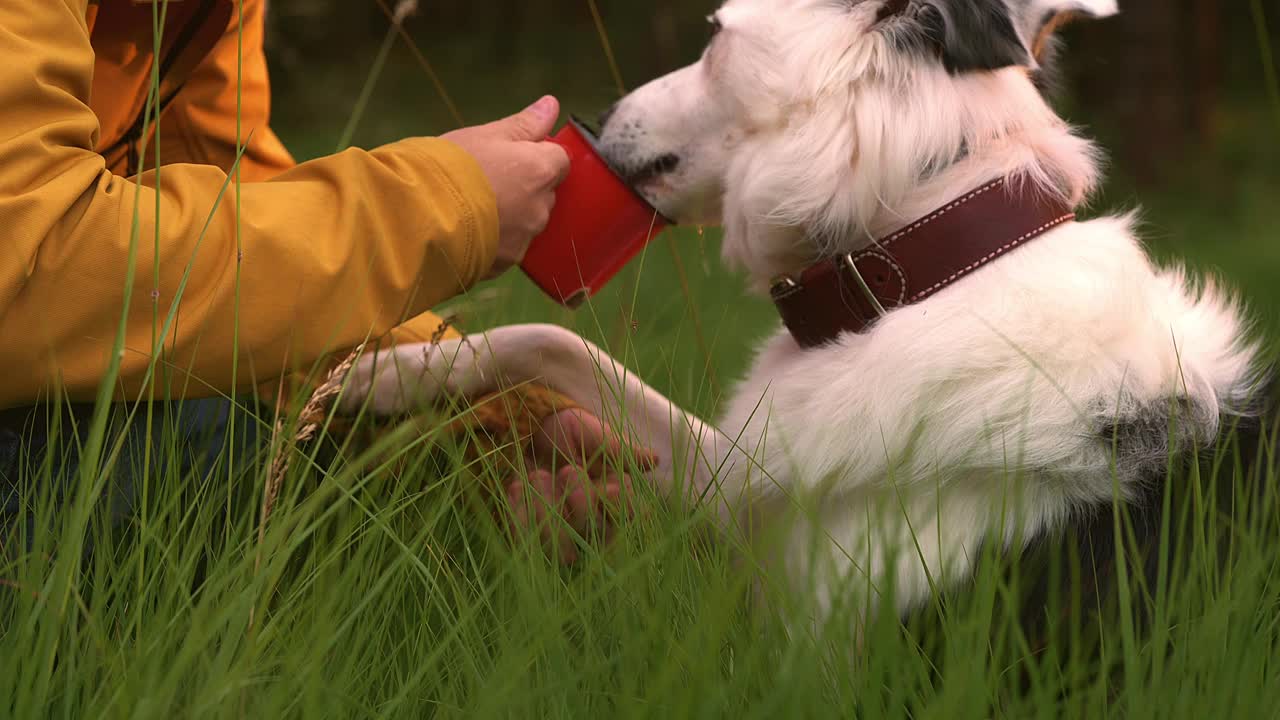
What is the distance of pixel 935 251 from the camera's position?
6.31ft

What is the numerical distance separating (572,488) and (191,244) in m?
0.72

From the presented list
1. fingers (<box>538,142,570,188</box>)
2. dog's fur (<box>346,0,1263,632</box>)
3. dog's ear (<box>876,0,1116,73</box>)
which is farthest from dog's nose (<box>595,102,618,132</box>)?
dog's ear (<box>876,0,1116,73</box>)

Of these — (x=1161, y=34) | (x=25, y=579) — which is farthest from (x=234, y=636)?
(x=1161, y=34)

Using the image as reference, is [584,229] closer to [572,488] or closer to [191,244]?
[572,488]

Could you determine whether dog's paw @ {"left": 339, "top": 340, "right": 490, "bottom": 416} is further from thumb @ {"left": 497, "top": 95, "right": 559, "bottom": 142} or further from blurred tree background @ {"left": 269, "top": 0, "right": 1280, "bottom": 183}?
blurred tree background @ {"left": 269, "top": 0, "right": 1280, "bottom": 183}

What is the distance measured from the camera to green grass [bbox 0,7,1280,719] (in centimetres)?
131

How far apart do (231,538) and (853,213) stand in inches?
46.9

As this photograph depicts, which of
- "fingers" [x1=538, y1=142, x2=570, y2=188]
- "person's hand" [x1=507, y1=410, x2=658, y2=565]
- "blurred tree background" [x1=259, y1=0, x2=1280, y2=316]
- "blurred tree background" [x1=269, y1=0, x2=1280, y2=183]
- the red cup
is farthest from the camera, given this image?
"blurred tree background" [x1=269, y1=0, x2=1280, y2=183]

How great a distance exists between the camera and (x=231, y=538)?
1529mm

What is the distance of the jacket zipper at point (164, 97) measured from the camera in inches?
85.9

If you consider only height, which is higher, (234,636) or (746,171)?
(746,171)

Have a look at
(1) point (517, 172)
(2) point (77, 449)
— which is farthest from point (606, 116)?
(2) point (77, 449)

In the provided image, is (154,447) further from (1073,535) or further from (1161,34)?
(1161,34)

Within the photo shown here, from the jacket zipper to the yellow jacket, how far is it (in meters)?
0.14
